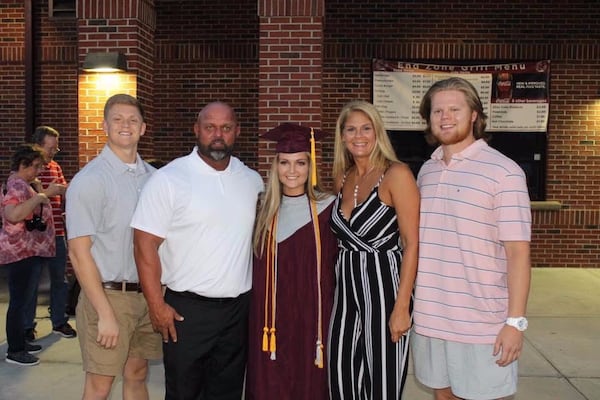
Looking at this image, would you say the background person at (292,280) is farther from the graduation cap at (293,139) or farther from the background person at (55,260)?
the background person at (55,260)

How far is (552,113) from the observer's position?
9.18 metres

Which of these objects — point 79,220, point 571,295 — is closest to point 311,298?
point 79,220

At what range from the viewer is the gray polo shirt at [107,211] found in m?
3.10

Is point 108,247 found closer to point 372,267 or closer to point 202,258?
point 202,258

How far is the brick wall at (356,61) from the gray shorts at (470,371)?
6.14m

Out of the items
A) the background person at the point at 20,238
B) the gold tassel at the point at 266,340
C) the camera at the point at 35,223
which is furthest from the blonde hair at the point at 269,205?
the camera at the point at 35,223

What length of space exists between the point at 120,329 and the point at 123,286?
23cm

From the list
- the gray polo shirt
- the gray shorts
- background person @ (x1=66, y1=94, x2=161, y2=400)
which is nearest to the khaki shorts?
background person @ (x1=66, y1=94, x2=161, y2=400)

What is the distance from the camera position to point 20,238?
521 centimetres

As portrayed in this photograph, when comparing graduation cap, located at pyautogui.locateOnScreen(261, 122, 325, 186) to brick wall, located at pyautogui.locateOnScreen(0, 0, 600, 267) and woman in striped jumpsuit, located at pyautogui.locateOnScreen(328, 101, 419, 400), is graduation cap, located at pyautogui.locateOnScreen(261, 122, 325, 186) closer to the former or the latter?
woman in striped jumpsuit, located at pyautogui.locateOnScreen(328, 101, 419, 400)

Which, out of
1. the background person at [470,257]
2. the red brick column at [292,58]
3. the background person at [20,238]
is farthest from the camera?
the red brick column at [292,58]

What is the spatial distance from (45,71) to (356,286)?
7751mm

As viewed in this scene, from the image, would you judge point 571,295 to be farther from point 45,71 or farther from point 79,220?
point 45,71

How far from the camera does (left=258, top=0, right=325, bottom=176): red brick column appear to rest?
620 centimetres
